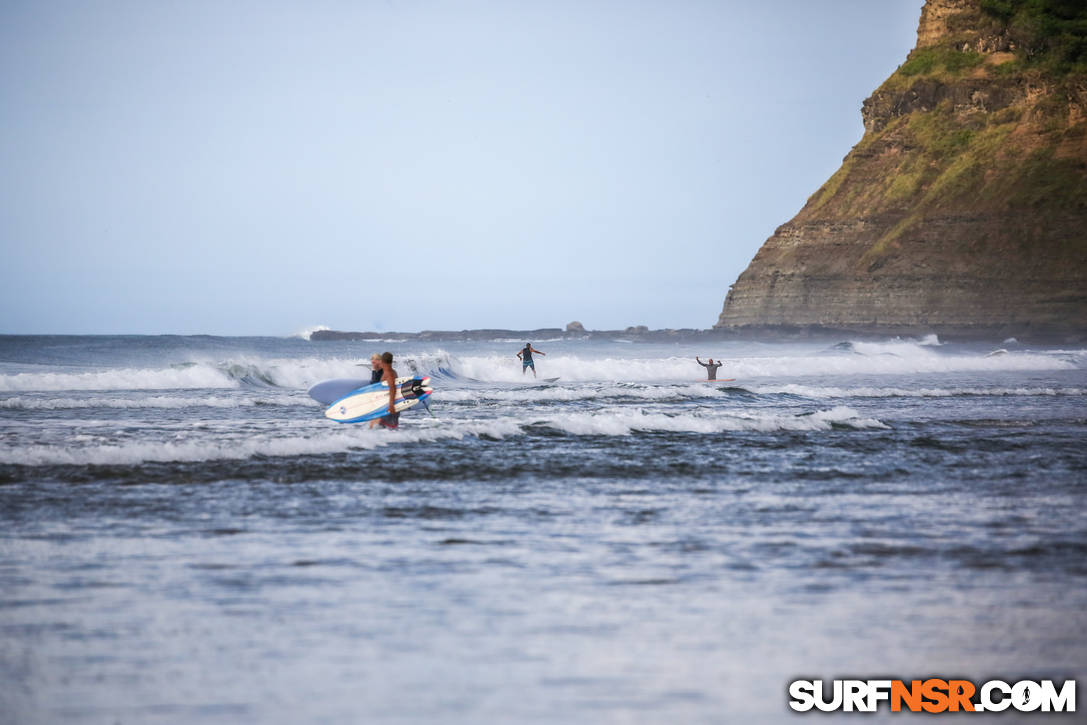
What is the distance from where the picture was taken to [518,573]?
710 centimetres

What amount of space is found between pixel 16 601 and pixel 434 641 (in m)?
2.94

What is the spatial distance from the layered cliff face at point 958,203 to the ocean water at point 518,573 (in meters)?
97.7

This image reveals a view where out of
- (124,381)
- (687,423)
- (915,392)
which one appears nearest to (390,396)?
(687,423)

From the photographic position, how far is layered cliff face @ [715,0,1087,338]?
346 feet

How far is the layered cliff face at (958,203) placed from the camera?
105438 millimetres

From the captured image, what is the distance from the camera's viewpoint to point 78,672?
5066mm

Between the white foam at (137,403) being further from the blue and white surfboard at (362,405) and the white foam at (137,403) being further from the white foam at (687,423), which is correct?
the white foam at (687,423)

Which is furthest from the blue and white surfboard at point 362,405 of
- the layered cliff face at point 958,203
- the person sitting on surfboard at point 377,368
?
the layered cliff face at point 958,203

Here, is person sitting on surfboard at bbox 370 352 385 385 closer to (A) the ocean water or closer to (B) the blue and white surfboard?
(B) the blue and white surfboard

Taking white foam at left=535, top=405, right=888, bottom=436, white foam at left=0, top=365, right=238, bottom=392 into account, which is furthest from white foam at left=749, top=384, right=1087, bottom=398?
white foam at left=0, top=365, right=238, bottom=392

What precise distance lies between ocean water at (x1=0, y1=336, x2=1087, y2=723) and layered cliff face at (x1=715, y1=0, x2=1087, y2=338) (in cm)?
9771

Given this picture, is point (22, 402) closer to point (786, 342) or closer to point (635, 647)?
point (635, 647)

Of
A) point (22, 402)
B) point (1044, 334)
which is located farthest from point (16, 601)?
point (1044, 334)

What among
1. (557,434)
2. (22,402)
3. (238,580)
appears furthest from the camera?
(22,402)
